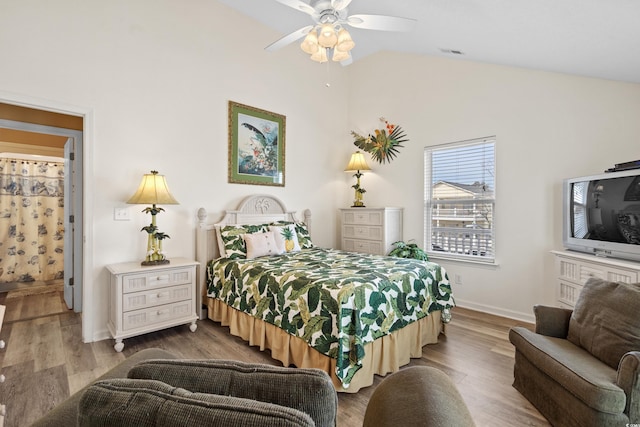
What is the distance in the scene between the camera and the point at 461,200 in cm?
370

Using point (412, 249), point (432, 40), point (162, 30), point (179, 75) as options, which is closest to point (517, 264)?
point (412, 249)

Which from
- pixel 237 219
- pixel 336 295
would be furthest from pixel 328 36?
pixel 237 219

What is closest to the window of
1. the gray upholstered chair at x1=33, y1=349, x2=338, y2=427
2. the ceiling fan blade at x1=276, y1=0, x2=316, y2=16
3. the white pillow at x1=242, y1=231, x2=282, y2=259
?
the white pillow at x1=242, y1=231, x2=282, y2=259

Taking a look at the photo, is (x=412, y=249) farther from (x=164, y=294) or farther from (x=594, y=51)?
(x=164, y=294)

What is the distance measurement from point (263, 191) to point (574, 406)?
3.44 metres

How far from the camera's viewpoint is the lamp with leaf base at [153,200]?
2.66 meters

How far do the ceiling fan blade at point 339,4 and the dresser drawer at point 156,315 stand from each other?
2.80 metres

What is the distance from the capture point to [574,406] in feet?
4.78

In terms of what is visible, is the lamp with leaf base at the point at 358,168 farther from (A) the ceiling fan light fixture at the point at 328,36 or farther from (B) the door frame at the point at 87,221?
(B) the door frame at the point at 87,221

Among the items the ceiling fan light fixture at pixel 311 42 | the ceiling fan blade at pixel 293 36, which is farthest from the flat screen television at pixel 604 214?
the ceiling fan blade at pixel 293 36

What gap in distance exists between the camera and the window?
3492 mm

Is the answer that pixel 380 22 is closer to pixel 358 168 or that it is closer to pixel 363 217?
pixel 358 168

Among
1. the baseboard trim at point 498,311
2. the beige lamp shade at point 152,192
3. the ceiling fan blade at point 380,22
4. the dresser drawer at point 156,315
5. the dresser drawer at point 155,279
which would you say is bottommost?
the baseboard trim at point 498,311

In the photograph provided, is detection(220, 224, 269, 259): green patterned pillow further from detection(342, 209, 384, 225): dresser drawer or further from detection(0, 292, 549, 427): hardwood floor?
detection(342, 209, 384, 225): dresser drawer
